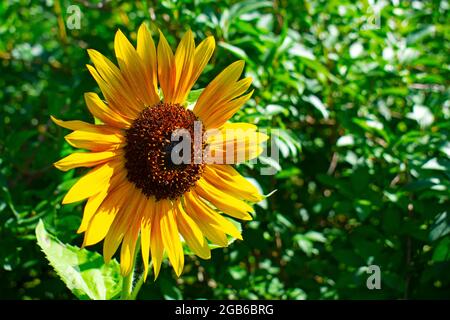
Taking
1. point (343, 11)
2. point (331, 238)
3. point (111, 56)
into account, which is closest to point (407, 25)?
point (343, 11)

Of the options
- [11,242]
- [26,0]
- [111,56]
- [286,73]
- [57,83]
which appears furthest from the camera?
[26,0]

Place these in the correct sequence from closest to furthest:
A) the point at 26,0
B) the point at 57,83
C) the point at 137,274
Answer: the point at 137,274 < the point at 57,83 < the point at 26,0

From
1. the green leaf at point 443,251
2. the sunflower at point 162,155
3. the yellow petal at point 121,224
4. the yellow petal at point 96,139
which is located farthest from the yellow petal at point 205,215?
the green leaf at point 443,251

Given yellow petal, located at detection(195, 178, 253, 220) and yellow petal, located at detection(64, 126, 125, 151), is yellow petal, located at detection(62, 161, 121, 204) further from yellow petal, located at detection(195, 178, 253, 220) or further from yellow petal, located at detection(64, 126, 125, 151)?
yellow petal, located at detection(195, 178, 253, 220)

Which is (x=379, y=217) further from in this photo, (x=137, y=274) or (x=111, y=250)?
(x=111, y=250)

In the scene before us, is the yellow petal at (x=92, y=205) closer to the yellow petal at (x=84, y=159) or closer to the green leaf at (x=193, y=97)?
the yellow petal at (x=84, y=159)

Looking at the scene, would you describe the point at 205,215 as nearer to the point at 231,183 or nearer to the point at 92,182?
the point at 231,183

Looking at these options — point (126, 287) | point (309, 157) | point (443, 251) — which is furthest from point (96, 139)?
point (309, 157)
